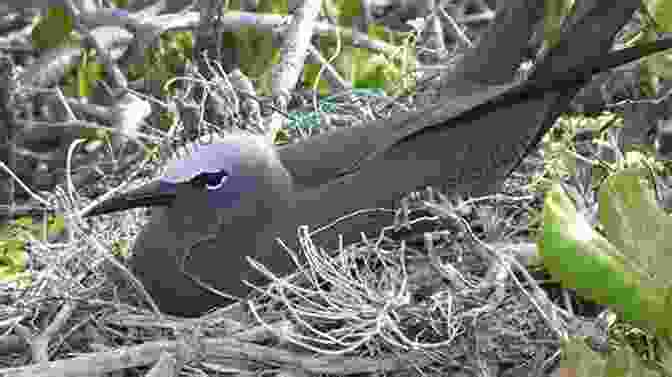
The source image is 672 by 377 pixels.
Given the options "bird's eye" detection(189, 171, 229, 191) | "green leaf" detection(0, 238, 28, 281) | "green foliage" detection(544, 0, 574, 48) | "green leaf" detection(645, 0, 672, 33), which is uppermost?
"green leaf" detection(645, 0, 672, 33)

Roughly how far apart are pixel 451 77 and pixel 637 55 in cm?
64

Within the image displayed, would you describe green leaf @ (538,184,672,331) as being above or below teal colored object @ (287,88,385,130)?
above

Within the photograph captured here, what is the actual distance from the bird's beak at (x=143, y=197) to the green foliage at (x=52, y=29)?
3.32 feet

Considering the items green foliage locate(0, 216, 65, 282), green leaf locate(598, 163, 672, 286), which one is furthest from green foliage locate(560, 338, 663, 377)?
green foliage locate(0, 216, 65, 282)

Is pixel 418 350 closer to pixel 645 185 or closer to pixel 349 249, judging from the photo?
pixel 349 249

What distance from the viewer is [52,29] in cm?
347

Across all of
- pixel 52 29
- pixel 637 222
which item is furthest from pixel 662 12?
pixel 52 29

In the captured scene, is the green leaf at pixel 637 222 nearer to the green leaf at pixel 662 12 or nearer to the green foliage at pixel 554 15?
the green leaf at pixel 662 12

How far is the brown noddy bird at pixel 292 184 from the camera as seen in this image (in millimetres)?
2650

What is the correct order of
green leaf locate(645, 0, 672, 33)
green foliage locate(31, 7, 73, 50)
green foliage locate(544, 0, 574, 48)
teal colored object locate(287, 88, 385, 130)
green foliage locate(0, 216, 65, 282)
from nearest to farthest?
green leaf locate(645, 0, 672, 33) < green foliage locate(544, 0, 574, 48) < green foliage locate(0, 216, 65, 282) < teal colored object locate(287, 88, 385, 130) < green foliage locate(31, 7, 73, 50)

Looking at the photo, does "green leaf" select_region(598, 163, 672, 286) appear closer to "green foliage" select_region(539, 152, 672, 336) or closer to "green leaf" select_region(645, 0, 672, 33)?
"green foliage" select_region(539, 152, 672, 336)

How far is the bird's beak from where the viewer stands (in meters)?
2.60

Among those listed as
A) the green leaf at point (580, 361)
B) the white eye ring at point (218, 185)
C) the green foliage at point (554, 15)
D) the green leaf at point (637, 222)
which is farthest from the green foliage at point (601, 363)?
the white eye ring at point (218, 185)

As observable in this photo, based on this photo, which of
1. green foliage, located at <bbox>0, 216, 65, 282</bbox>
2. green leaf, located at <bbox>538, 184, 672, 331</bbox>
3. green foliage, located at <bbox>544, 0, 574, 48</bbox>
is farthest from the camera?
green foliage, located at <bbox>0, 216, 65, 282</bbox>
